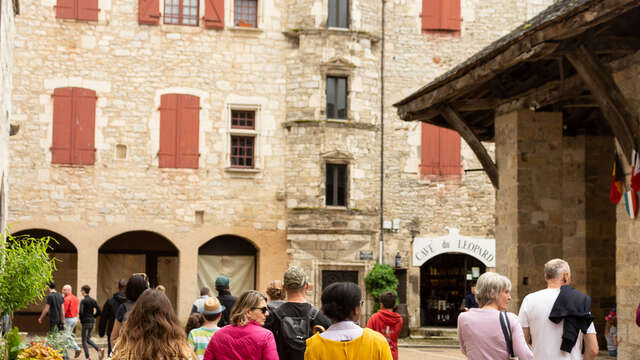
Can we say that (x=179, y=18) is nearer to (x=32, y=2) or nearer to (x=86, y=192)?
(x=32, y=2)

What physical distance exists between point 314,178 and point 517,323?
60.5ft

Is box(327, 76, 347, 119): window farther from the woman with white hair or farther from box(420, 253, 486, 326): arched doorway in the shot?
the woman with white hair

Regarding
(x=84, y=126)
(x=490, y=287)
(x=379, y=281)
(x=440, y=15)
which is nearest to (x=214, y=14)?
(x=84, y=126)

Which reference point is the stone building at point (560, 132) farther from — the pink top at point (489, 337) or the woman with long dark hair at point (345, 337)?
the woman with long dark hair at point (345, 337)

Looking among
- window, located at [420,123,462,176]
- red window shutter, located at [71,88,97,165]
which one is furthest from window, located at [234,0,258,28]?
window, located at [420,123,462,176]

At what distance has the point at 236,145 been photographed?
958 inches

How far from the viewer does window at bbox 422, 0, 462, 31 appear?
83.5ft

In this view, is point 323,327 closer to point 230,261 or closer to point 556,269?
point 556,269

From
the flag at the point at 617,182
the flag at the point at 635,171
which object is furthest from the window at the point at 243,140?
the flag at the point at 635,171

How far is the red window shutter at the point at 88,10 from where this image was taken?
23.5m

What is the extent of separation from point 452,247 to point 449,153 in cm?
262

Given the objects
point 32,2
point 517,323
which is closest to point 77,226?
point 32,2

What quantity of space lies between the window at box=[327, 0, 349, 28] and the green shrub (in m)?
6.61

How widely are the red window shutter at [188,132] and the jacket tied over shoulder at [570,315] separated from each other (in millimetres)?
17913
